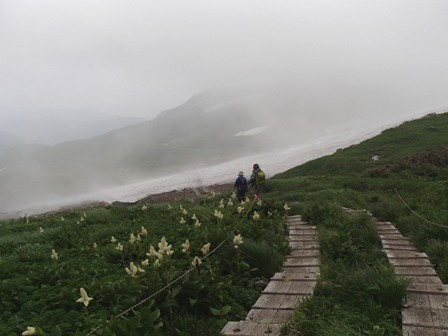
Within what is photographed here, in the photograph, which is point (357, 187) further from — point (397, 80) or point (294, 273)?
point (397, 80)

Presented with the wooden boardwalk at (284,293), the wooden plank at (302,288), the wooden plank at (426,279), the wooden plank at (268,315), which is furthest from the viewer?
the wooden plank at (426,279)

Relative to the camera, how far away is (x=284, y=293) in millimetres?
7703

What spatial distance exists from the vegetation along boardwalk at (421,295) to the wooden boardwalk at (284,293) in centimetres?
172

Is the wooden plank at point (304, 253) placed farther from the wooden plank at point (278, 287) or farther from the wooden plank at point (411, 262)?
the wooden plank at point (278, 287)

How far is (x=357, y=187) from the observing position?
93.5 feet

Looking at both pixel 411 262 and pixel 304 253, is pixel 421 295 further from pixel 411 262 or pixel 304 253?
pixel 304 253

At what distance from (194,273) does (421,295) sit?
4.03 meters

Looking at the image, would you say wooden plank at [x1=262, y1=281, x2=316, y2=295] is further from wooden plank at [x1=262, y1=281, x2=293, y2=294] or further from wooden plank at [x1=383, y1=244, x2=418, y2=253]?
wooden plank at [x1=383, y1=244, x2=418, y2=253]

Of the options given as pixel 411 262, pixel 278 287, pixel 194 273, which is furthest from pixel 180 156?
pixel 194 273

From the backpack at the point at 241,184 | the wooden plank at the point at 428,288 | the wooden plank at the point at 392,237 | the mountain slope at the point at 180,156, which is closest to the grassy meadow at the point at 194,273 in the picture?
the wooden plank at the point at 428,288

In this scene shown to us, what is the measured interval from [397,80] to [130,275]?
701ft

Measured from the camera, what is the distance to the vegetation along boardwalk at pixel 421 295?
596cm

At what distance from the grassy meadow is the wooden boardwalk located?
24 centimetres

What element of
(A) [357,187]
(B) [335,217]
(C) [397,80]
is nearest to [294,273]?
(B) [335,217]
